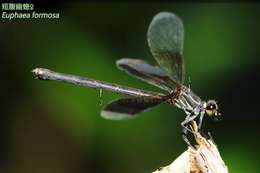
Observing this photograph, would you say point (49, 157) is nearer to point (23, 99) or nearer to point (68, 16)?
point (23, 99)

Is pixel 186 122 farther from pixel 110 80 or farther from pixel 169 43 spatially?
pixel 110 80

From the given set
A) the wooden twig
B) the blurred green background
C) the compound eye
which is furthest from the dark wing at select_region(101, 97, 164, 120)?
the wooden twig

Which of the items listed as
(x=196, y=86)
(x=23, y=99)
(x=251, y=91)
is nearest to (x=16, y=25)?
→ (x=23, y=99)

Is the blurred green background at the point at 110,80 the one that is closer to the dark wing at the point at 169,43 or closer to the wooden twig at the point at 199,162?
the dark wing at the point at 169,43

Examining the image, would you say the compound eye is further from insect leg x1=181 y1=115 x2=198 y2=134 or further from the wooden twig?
the wooden twig

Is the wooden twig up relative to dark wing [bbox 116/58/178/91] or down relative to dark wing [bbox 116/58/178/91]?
down

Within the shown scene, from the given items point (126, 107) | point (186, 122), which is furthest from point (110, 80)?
point (186, 122)

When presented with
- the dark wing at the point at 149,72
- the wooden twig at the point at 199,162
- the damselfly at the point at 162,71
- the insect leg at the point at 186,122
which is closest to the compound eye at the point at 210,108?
the damselfly at the point at 162,71

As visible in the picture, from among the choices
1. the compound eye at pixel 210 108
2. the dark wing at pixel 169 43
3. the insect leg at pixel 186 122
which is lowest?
the insect leg at pixel 186 122
